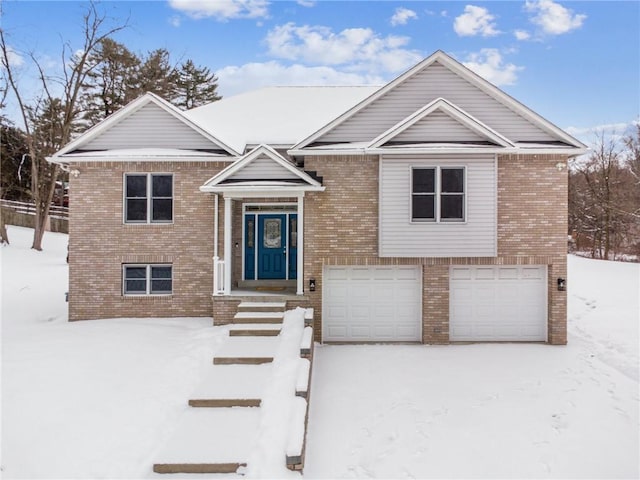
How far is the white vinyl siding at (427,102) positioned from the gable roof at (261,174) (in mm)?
1369

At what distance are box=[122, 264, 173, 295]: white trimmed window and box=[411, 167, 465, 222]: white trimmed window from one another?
7483mm

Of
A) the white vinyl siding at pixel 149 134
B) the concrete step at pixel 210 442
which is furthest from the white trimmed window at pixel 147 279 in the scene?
the concrete step at pixel 210 442

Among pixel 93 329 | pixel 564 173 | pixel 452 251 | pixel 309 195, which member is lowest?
pixel 93 329

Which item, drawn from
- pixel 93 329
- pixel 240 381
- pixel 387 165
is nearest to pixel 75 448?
pixel 240 381

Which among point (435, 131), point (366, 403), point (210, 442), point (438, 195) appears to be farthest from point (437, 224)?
point (210, 442)

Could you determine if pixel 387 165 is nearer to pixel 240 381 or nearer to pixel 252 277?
pixel 252 277

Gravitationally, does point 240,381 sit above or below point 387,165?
below

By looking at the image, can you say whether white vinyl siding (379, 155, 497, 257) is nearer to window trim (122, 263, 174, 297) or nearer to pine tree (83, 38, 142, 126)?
window trim (122, 263, 174, 297)

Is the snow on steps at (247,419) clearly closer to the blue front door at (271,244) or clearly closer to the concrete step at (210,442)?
the concrete step at (210,442)

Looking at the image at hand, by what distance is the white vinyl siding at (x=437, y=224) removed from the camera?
10.4 metres

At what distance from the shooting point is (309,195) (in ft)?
35.3

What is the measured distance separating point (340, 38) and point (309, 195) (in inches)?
441

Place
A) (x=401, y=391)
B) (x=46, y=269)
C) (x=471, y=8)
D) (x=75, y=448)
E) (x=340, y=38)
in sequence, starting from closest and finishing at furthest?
(x=75, y=448), (x=401, y=391), (x=471, y=8), (x=340, y=38), (x=46, y=269)

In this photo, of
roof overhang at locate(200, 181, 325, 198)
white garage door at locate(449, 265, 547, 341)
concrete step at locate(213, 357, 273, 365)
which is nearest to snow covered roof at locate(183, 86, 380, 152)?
roof overhang at locate(200, 181, 325, 198)
